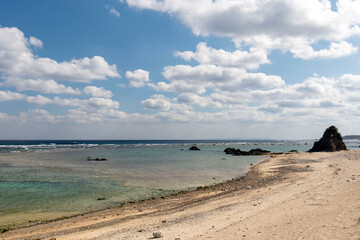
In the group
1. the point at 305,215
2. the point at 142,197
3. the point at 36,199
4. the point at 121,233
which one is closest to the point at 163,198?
the point at 142,197

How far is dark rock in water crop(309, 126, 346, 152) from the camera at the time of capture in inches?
2421

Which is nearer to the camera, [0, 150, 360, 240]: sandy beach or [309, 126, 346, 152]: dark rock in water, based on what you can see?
[0, 150, 360, 240]: sandy beach

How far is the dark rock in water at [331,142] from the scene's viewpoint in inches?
2421

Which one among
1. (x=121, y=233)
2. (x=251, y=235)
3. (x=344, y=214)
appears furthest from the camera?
(x=121, y=233)

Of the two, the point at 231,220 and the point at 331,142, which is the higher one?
the point at 331,142

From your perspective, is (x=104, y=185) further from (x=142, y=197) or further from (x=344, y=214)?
(x=344, y=214)

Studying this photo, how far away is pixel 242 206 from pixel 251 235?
17.5 ft

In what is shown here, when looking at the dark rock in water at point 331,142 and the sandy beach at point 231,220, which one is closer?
the sandy beach at point 231,220

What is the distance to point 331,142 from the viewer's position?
6188 cm

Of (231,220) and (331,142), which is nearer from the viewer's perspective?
(231,220)

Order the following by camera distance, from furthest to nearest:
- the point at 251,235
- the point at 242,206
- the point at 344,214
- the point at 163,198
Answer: the point at 163,198 < the point at 242,206 < the point at 344,214 < the point at 251,235

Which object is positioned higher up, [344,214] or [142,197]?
[344,214]

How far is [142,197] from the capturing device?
20.6m

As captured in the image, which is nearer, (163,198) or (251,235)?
(251,235)
